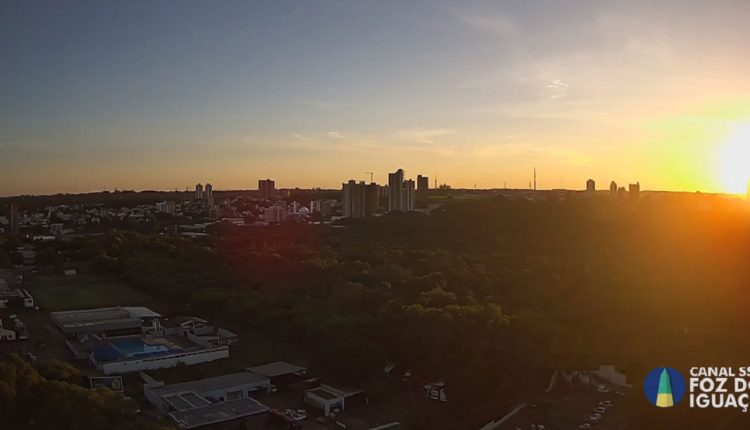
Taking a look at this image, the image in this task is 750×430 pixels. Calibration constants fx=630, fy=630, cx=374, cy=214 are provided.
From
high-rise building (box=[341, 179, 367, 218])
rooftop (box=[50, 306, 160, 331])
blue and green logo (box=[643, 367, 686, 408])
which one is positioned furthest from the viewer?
high-rise building (box=[341, 179, 367, 218])

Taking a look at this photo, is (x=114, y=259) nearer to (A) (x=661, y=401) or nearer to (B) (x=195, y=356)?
(B) (x=195, y=356)

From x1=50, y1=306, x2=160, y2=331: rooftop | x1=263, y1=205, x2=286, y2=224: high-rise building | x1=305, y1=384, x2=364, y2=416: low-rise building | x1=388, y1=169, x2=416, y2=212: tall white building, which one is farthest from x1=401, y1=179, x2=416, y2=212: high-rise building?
x1=305, y1=384, x2=364, y2=416: low-rise building

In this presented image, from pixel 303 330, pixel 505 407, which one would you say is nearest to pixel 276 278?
pixel 303 330

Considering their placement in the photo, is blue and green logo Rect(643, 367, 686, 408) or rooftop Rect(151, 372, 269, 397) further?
rooftop Rect(151, 372, 269, 397)

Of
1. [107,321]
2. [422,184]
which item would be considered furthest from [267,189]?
[107,321]

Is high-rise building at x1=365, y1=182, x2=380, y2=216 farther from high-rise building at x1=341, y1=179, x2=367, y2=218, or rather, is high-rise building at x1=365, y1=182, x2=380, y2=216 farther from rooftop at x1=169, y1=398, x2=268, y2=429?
rooftop at x1=169, y1=398, x2=268, y2=429

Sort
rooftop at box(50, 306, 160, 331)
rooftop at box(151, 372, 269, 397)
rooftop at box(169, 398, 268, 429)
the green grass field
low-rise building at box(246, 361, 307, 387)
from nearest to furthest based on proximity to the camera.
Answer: rooftop at box(169, 398, 268, 429) < rooftop at box(151, 372, 269, 397) < low-rise building at box(246, 361, 307, 387) < rooftop at box(50, 306, 160, 331) < the green grass field

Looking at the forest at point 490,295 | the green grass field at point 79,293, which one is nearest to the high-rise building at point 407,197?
the forest at point 490,295

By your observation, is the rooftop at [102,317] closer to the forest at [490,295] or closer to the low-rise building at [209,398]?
the forest at [490,295]
